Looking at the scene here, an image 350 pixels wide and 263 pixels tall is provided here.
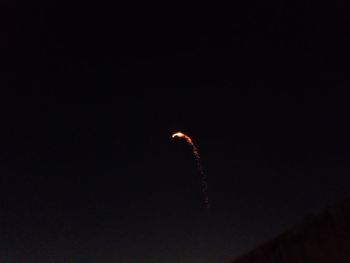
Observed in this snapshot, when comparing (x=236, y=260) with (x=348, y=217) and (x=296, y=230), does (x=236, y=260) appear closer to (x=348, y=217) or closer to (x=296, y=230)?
(x=296, y=230)

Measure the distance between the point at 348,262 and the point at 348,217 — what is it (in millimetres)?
2122

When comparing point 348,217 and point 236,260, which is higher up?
point 236,260

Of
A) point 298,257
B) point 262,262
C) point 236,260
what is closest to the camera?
point 298,257

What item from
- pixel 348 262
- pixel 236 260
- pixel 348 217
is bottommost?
pixel 348 262

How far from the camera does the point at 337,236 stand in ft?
102

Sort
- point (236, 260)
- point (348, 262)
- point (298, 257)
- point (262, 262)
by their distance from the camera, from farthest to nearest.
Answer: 1. point (236, 260)
2. point (262, 262)
3. point (298, 257)
4. point (348, 262)

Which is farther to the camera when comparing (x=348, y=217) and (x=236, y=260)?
(x=236, y=260)

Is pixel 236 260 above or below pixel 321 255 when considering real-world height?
above

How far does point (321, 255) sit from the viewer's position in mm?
31234

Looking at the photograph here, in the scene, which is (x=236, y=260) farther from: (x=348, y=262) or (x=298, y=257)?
(x=348, y=262)

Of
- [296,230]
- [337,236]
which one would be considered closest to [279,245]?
[296,230]

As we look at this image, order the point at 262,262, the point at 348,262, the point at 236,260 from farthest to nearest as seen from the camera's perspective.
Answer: the point at 236,260 < the point at 262,262 < the point at 348,262

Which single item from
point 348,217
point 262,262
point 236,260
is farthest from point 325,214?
point 236,260

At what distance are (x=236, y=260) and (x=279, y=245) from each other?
182 inches
